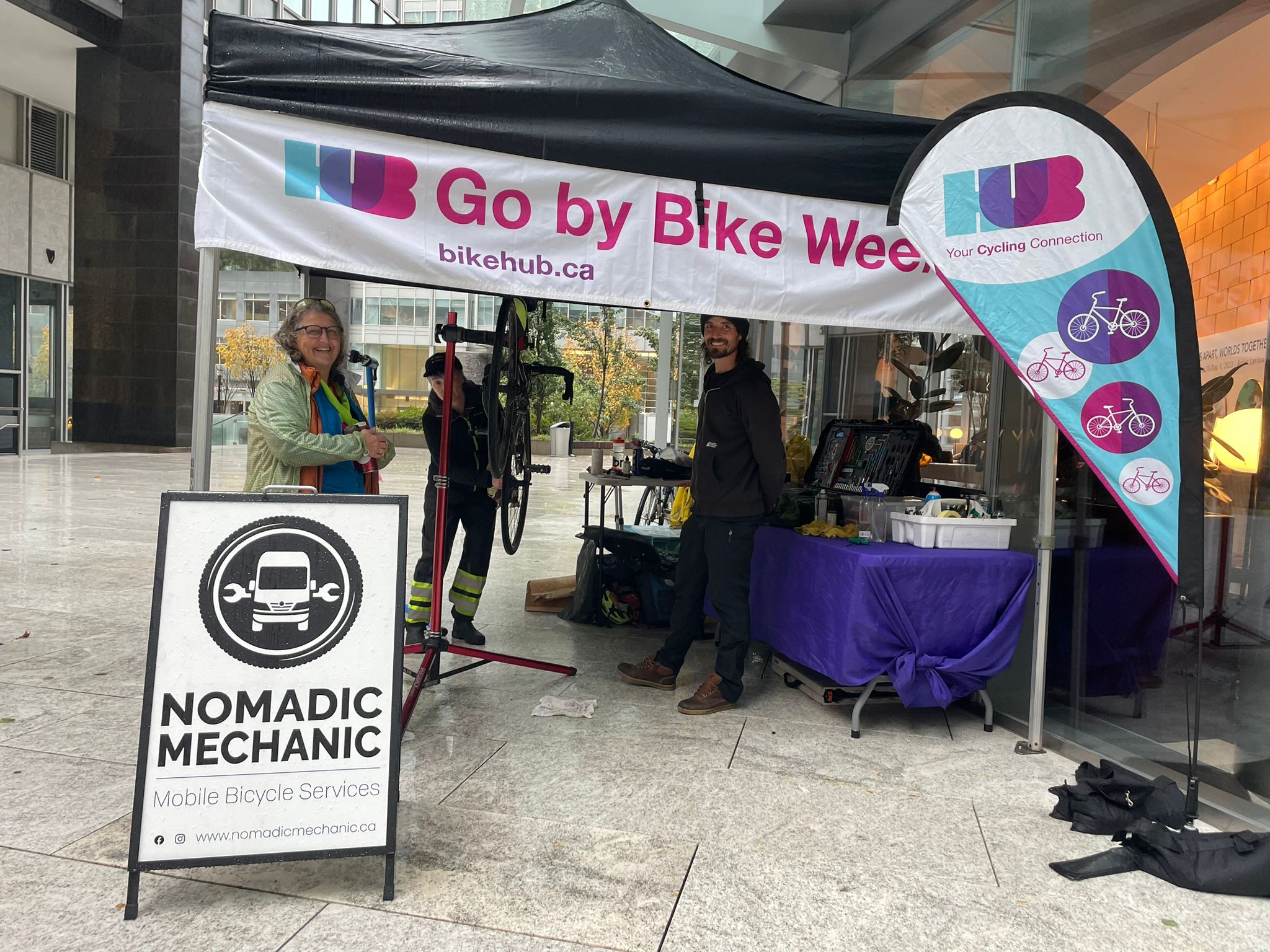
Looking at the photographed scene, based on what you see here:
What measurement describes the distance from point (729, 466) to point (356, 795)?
2422mm

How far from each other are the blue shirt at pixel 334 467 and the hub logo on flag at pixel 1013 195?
251 cm

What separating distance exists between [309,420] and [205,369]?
0.52 metres

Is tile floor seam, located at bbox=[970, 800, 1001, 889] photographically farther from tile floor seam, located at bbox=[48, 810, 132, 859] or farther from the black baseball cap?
the black baseball cap

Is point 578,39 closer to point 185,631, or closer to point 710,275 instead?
point 710,275

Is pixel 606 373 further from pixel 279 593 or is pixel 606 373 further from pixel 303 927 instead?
pixel 303 927

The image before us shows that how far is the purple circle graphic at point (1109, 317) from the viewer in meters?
3.21

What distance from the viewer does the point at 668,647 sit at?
15.9ft

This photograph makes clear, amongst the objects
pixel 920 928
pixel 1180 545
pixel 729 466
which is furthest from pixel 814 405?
pixel 920 928

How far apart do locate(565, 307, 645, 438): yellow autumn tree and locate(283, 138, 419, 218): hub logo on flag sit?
2530cm

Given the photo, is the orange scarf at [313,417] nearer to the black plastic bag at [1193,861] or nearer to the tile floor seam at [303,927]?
the tile floor seam at [303,927]

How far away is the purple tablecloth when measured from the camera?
415 centimetres

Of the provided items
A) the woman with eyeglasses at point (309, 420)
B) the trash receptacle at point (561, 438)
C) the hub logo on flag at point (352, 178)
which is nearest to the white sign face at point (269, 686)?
the woman with eyeglasses at point (309, 420)

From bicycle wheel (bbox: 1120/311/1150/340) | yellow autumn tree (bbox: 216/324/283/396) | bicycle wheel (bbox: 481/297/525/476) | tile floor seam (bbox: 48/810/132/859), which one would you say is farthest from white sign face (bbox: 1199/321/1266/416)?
yellow autumn tree (bbox: 216/324/283/396)

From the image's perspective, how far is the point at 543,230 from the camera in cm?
361
